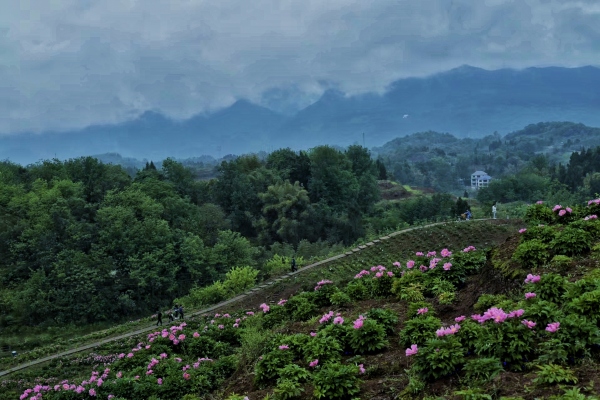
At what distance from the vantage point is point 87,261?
30.9 metres

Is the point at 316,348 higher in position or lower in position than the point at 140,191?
lower

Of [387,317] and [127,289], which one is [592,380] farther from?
[127,289]

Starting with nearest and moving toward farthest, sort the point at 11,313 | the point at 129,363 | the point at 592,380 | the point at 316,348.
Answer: the point at 592,380 < the point at 316,348 < the point at 129,363 < the point at 11,313

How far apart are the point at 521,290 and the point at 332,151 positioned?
144 ft

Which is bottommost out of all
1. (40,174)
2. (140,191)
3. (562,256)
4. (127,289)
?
(127,289)

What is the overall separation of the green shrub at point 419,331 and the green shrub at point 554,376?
1589 mm

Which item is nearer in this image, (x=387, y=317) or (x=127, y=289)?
(x=387, y=317)

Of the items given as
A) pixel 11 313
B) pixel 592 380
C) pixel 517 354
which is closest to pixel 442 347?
pixel 517 354

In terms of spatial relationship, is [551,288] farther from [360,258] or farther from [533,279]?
[360,258]

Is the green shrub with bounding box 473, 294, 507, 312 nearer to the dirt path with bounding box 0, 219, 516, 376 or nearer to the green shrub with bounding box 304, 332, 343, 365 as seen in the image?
the green shrub with bounding box 304, 332, 343, 365

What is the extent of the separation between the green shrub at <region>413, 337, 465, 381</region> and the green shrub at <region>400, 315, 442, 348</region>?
773 mm

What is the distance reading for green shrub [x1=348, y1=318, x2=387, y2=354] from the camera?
5931 mm

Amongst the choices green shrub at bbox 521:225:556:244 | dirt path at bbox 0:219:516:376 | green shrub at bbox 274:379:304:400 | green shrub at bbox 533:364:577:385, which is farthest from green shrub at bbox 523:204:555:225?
dirt path at bbox 0:219:516:376

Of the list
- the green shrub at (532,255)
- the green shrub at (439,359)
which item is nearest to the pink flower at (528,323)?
the green shrub at (439,359)
